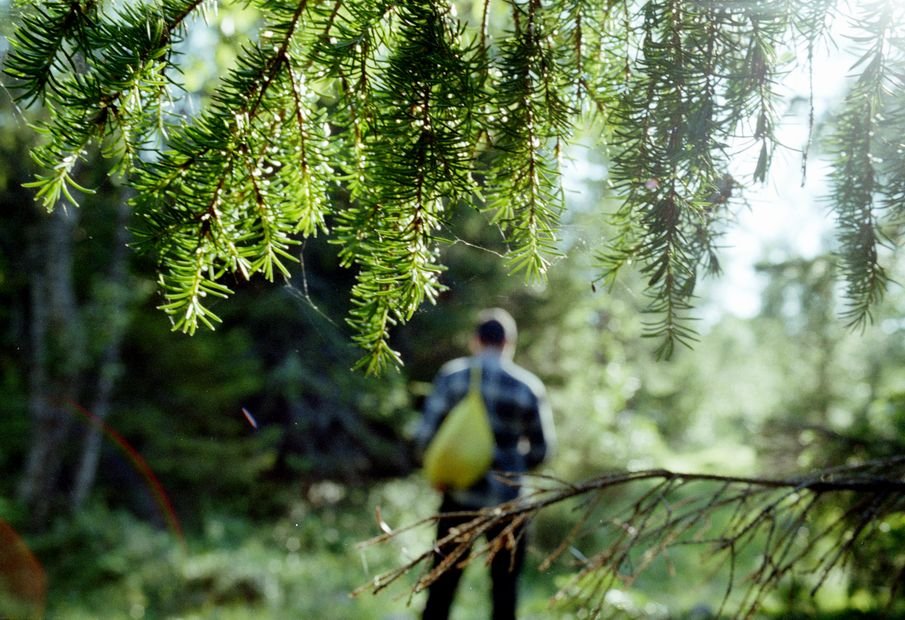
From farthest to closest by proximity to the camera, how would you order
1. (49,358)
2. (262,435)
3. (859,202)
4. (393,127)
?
(262,435) < (49,358) < (859,202) < (393,127)

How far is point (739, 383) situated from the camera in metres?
31.1

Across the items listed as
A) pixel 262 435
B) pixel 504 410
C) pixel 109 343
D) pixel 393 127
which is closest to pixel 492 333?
pixel 504 410

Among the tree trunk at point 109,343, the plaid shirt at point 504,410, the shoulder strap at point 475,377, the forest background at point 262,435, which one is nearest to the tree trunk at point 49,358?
the forest background at point 262,435

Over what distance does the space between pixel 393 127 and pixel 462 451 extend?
247 centimetres

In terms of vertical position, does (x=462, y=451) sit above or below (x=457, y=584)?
above

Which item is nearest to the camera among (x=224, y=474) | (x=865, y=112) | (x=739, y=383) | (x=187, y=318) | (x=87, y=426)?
(x=187, y=318)

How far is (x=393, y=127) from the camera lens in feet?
3.06

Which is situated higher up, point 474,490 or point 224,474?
point 474,490

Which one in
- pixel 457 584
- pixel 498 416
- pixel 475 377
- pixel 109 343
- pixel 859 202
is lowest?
pixel 457 584

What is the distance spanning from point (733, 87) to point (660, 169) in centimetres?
17

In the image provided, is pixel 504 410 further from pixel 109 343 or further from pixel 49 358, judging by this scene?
pixel 49 358

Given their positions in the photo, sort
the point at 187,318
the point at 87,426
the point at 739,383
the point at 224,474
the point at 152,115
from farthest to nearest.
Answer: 1. the point at 739,383
2. the point at 224,474
3. the point at 87,426
4. the point at 152,115
5. the point at 187,318

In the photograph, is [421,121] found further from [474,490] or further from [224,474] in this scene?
[224,474]

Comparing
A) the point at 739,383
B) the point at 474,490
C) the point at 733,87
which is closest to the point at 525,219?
the point at 733,87
